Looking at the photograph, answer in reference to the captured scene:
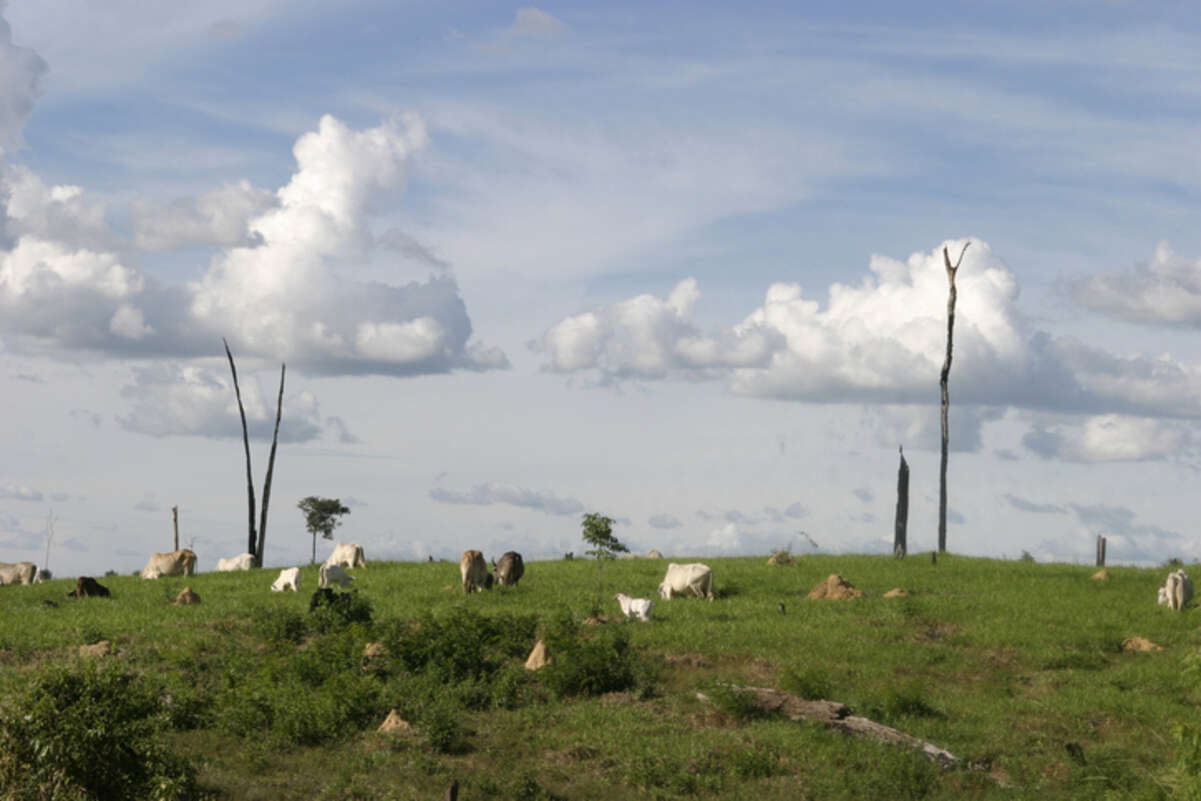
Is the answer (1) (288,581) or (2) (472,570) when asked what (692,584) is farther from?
(1) (288,581)

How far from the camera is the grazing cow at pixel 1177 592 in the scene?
33.1 m

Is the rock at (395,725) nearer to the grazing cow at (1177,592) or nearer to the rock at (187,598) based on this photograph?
the rock at (187,598)

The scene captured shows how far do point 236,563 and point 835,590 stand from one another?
26.2m

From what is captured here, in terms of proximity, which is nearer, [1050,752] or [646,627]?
[1050,752]

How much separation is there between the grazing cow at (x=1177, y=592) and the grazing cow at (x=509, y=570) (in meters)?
18.4

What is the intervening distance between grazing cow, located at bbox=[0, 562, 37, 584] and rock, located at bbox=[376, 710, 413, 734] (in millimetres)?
26293

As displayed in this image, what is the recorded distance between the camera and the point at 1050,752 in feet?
68.8

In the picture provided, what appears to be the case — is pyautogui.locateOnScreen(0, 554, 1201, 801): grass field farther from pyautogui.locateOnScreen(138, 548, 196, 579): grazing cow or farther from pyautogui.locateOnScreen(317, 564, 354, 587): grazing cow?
pyautogui.locateOnScreen(138, 548, 196, 579): grazing cow

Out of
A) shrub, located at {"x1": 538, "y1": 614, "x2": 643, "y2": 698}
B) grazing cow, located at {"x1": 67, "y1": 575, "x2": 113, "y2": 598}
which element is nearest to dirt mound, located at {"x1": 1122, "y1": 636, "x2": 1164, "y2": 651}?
Result: shrub, located at {"x1": 538, "y1": 614, "x2": 643, "y2": 698}

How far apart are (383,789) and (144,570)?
28.2 m

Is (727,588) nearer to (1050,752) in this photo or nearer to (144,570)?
(1050,752)

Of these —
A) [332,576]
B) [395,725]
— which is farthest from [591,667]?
[332,576]

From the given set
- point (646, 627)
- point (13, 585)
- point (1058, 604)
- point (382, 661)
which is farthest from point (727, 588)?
point (13, 585)

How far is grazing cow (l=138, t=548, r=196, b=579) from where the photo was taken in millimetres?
42938
